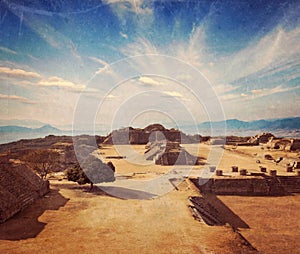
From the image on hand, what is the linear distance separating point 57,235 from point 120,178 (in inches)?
545

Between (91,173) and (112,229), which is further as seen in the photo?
(91,173)

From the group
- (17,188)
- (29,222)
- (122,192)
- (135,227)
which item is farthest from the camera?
(122,192)

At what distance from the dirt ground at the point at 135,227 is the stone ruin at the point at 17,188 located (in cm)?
47

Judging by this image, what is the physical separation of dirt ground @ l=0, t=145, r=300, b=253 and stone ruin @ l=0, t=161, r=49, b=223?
0.47m

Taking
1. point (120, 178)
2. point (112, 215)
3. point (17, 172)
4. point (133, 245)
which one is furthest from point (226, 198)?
point (17, 172)

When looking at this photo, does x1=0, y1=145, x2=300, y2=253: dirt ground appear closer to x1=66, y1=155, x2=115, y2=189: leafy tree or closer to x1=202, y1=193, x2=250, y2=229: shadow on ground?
x1=202, y1=193, x2=250, y2=229: shadow on ground

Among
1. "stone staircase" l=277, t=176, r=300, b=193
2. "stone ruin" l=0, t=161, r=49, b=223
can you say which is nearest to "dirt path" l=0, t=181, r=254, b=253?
"stone ruin" l=0, t=161, r=49, b=223

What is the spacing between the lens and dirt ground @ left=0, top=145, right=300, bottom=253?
10125mm

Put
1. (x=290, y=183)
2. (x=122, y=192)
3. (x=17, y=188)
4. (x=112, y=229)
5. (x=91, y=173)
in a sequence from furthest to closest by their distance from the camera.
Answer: (x=290, y=183)
(x=91, y=173)
(x=122, y=192)
(x=17, y=188)
(x=112, y=229)

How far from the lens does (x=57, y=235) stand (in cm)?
1114

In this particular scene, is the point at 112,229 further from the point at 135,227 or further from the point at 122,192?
the point at 122,192

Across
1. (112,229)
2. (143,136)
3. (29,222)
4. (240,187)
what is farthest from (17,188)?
(143,136)

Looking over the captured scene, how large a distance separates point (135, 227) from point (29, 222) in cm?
545

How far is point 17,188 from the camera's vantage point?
15.5 metres
